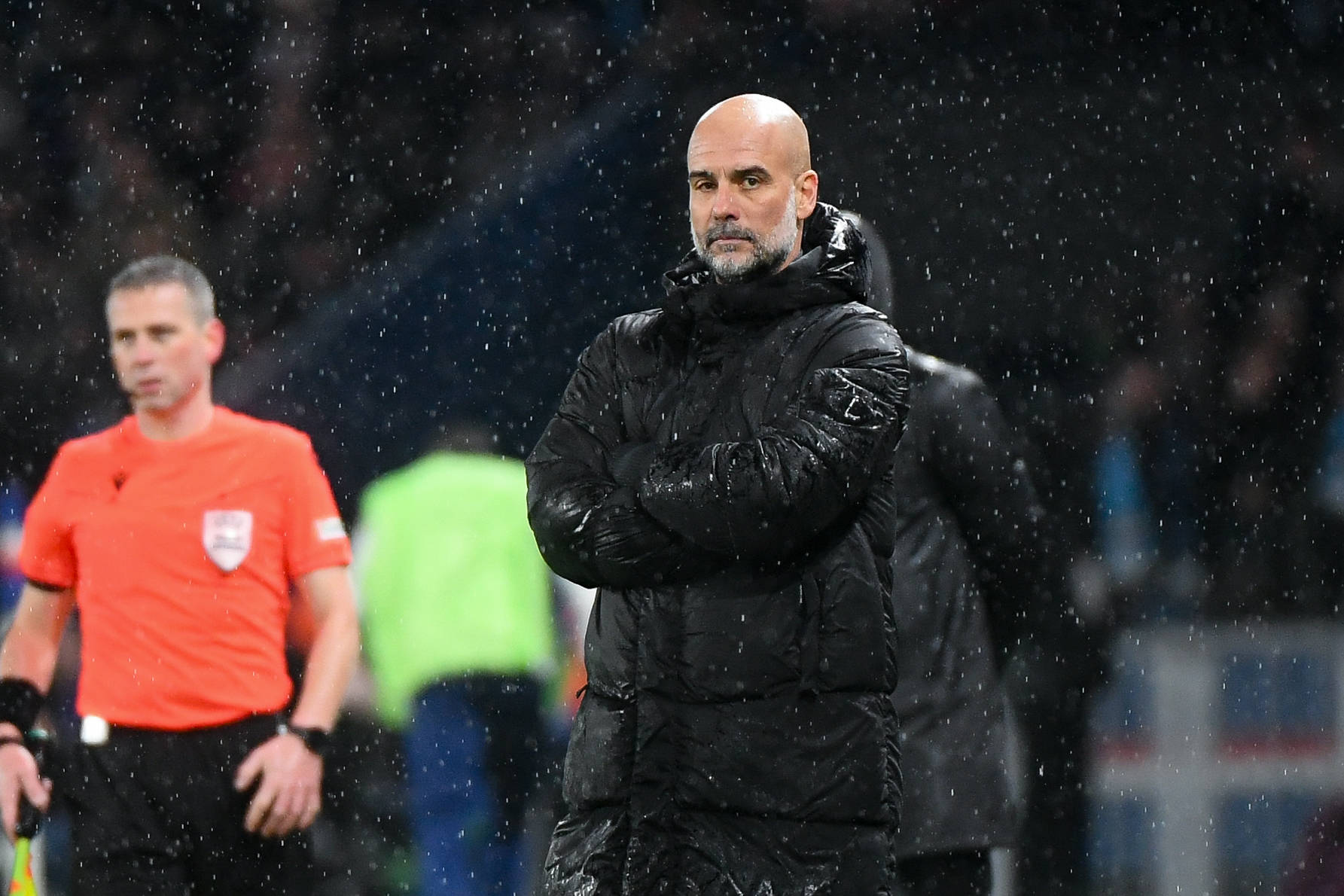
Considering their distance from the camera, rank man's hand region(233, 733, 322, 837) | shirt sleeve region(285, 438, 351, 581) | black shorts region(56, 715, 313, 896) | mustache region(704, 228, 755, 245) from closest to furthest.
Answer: mustache region(704, 228, 755, 245)
black shorts region(56, 715, 313, 896)
man's hand region(233, 733, 322, 837)
shirt sleeve region(285, 438, 351, 581)

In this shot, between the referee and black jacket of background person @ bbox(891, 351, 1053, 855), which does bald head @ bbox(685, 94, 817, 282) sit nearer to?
black jacket of background person @ bbox(891, 351, 1053, 855)

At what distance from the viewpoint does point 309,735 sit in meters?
4.24

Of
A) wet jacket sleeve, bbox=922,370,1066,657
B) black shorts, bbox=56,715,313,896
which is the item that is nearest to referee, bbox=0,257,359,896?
black shorts, bbox=56,715,313,896

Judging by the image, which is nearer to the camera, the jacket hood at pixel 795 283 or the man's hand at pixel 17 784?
the jacket hood at pixel 795 283

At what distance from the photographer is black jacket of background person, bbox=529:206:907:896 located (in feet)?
6.59

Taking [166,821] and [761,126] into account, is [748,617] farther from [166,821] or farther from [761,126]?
[166,821]

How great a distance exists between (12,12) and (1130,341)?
3.64 metres

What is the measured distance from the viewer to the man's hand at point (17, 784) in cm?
414

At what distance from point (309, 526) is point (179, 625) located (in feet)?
1.28

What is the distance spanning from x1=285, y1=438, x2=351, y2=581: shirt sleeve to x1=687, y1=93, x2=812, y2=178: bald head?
2.40 m

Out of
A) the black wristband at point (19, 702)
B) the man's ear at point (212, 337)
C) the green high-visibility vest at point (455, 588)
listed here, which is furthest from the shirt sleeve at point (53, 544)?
the green high-visibility vest at point (455, 588)

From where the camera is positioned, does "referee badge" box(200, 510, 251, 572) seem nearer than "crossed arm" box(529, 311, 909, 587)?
No

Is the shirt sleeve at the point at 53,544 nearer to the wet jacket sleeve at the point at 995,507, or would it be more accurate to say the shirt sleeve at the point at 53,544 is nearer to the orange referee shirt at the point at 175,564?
the orange referee shirt at the point at 175,564

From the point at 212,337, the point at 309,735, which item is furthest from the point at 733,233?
the point at 212,337
